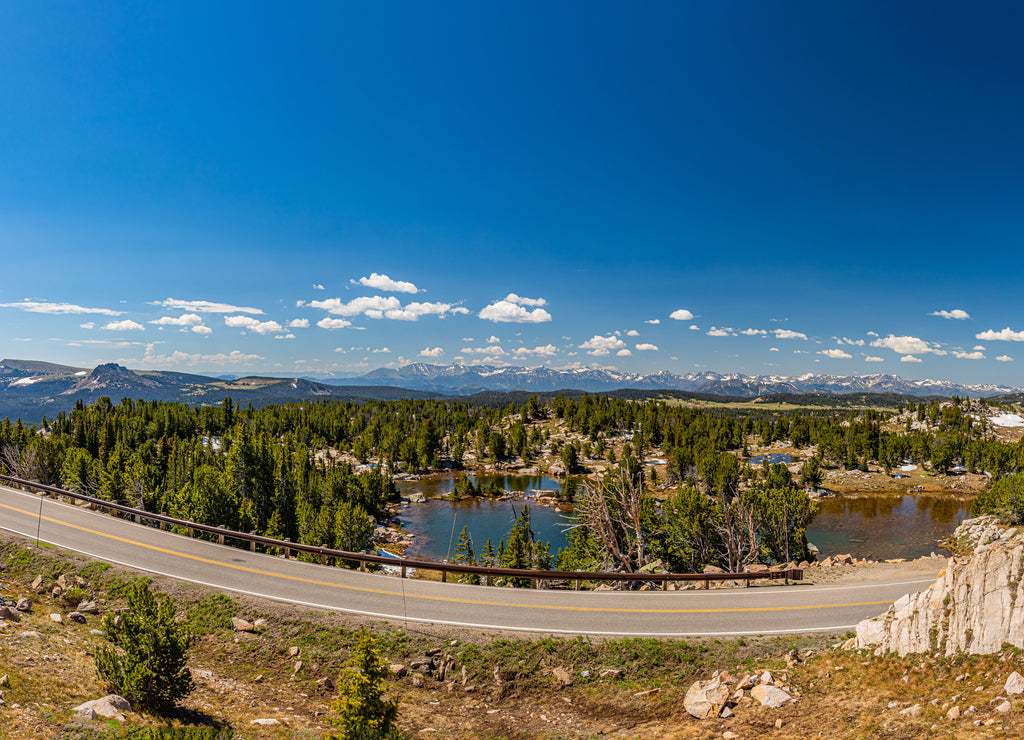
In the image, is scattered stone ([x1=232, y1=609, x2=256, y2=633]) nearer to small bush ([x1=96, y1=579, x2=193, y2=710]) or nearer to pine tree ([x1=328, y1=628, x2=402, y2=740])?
→ small bush ([x1=96, y1=579, x2=193, y2=710])

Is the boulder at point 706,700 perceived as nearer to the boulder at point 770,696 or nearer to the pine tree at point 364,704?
the boulder at point 770,696

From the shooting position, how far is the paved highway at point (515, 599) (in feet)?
72.4

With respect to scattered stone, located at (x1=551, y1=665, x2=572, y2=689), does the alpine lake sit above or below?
below

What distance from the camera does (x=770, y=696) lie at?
1580cm

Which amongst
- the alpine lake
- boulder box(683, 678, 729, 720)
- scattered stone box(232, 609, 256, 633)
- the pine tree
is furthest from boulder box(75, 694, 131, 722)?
the alpine lake

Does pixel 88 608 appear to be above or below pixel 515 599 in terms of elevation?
below

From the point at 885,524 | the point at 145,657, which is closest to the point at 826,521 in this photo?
the point at 885,524

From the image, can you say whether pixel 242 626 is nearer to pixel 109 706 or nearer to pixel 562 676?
pixel 109 706

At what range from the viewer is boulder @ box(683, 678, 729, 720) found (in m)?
15.8

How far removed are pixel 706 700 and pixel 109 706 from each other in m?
18.2

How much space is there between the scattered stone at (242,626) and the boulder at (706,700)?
18.3m

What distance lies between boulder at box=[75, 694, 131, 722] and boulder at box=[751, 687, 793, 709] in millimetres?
19328

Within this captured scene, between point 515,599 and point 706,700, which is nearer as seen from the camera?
point 706,700

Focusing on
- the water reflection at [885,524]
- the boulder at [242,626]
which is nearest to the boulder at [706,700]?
the boulder at [242,626]
